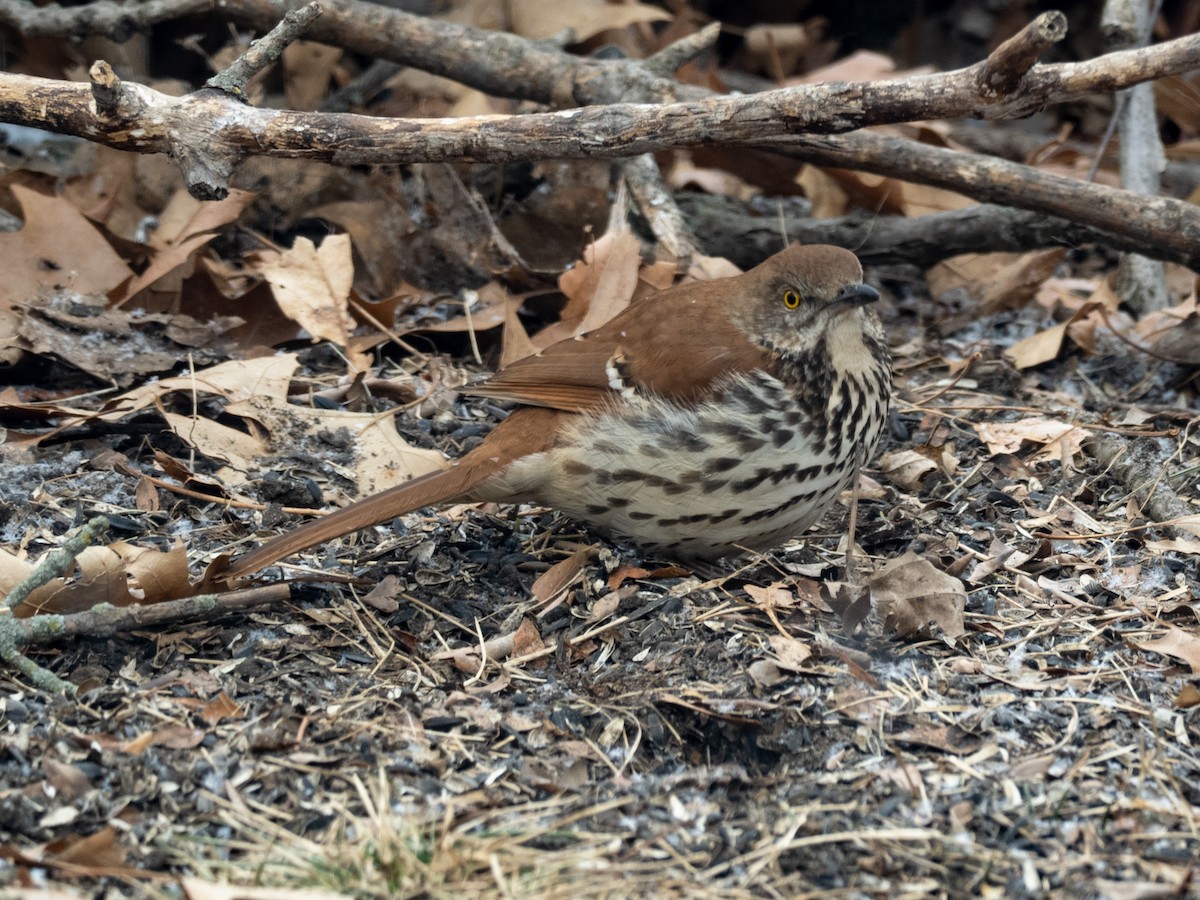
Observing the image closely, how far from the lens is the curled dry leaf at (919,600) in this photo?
2.98 meters

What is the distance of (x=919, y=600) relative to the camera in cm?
302

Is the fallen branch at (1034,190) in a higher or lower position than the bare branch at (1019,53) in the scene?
lower

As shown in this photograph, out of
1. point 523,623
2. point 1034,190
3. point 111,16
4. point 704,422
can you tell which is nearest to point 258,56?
point 704,422

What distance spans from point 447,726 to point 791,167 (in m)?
3.01

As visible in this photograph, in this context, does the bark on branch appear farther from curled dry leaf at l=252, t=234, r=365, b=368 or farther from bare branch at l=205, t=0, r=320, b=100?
curled dry leaf at l=252, t=234, r=365, b=368

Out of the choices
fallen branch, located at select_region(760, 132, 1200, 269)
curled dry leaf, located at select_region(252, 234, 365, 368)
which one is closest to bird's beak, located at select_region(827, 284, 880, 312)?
fallen branch, located at select_region(760, 132, 1200, 269)

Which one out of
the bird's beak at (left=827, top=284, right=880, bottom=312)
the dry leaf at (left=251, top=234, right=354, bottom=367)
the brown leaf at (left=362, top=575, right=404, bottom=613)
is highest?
the bird's beak at (left=827, top=284, right=880, bottom=312)

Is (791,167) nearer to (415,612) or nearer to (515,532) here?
(515,532)

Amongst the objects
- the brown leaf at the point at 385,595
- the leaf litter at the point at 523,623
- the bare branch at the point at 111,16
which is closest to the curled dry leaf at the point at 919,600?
the leaf litter at the point at 523,623

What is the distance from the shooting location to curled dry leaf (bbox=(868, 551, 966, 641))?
9.79 ft

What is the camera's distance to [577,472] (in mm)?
3314

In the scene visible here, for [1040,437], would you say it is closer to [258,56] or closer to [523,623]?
[523,623]

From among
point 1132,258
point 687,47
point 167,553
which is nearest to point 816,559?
point 167,553

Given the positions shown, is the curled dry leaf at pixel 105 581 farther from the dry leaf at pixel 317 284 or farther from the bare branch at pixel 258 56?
the dry leaf at pixel 317 284
